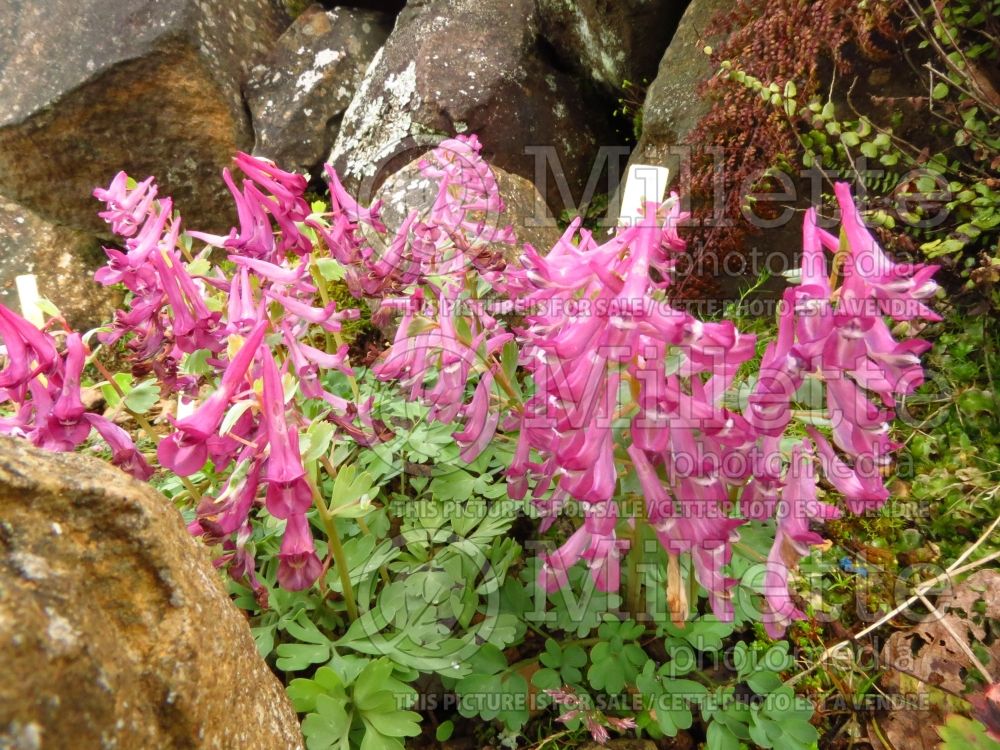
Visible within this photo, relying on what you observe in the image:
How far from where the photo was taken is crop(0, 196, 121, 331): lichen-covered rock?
497 cm

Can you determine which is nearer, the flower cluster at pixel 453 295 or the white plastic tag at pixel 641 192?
the white plastic tag at pixel 641 192

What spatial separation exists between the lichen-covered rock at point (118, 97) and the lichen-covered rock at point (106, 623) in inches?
177

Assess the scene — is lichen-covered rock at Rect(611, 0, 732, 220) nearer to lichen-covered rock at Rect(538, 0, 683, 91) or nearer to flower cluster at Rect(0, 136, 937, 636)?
lichen-covered rock at Rect(538, 0, 683, 91)

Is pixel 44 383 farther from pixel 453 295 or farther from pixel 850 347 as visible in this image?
pixel 850 347

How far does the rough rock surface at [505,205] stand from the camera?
9.91 feet

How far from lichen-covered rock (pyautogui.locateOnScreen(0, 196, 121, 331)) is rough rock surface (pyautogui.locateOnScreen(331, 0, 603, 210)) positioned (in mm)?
2363

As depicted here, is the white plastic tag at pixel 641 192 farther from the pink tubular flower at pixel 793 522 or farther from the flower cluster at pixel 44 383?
the flower cluster at pixel 44 383

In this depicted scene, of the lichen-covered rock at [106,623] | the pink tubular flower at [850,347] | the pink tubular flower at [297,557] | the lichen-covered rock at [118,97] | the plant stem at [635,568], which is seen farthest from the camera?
the lichen-covered rock at [118,97]

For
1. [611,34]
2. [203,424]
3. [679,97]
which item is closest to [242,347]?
[203,424]

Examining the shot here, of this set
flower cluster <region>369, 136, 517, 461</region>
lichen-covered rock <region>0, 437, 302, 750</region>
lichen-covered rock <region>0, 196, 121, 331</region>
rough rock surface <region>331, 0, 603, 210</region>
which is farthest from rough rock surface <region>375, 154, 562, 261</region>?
lichen-covered rock <region>0, 196, 121, 331</region>

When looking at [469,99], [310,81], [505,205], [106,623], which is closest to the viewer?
[106,623]

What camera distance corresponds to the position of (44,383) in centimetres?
146

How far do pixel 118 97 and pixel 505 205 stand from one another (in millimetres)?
3211

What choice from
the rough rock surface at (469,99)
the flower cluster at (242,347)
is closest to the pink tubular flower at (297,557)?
the flower cluster at (242,347)
